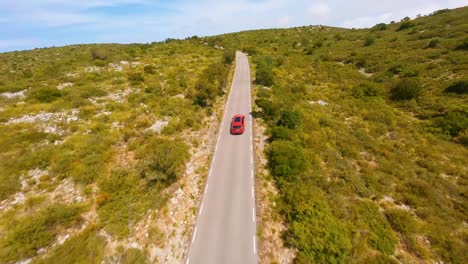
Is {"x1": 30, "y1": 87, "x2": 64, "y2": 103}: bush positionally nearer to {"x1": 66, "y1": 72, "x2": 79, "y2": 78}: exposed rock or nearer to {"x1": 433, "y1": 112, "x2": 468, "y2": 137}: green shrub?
{"x1": 66, "y1": 72, "x2": 79, "y2": 78}: exposed rock

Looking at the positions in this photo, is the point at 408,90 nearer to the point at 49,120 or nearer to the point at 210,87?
the point at 210,87

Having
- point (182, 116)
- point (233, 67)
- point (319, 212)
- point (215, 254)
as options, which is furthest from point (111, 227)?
point (233, 67)

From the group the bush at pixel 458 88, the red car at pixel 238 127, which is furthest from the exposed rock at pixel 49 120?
the bush at pixel 458 88

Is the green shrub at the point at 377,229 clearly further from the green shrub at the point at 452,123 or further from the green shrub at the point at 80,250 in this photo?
the green shrub at the point at 452,123

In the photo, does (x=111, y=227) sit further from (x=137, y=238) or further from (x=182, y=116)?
(x=182, y=116)

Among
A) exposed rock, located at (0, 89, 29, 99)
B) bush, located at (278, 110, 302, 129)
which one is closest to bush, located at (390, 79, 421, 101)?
bush, located at (278, 110, 302, 129)

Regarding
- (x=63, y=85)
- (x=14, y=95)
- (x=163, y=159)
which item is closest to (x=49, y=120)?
(x=14, y=95)
